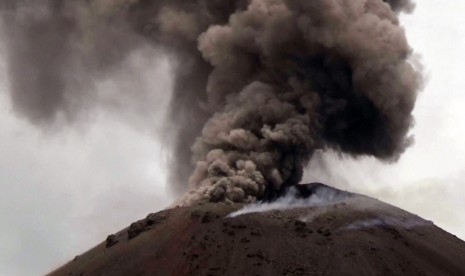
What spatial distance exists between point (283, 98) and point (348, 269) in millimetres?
16601

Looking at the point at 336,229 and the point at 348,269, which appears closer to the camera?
the point at 348,269

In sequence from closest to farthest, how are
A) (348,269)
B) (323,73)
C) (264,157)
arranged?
(348,269)
(264,157)
(323,73)

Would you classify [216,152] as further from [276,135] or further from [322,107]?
[322,107]

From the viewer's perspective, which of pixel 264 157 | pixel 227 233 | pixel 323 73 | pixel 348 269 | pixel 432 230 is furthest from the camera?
pixel 323 73

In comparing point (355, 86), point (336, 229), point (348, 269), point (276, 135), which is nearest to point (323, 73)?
point (355, 86)

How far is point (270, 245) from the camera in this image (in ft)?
114

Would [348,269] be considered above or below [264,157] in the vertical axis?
below

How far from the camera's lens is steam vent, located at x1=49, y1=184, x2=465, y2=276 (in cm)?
3309

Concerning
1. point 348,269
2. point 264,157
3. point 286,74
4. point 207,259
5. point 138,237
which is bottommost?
point 348,269

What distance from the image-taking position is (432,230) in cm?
4528

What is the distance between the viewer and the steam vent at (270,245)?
1303 inches

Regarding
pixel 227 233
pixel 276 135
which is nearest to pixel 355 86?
pixel 276 135

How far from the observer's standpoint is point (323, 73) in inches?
1902

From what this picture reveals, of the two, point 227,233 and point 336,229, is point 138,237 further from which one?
point 336,229
